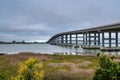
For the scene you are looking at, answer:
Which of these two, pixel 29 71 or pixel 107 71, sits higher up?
pixel 29 71

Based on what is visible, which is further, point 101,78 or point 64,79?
point 64,79

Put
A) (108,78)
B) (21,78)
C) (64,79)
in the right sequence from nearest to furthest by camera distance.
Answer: (21,78), (108,78), (64,79)

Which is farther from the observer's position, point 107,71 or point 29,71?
point 107,71

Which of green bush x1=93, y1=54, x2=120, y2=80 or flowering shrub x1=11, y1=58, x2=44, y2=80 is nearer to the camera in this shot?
flowering shrub x1=11, y1=58, x2=44, y2=80

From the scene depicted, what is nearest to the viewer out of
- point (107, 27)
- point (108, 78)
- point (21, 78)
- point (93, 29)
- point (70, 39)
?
point (21, 78)

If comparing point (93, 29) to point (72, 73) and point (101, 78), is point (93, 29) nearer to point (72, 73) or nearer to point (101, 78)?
point (72, 73)

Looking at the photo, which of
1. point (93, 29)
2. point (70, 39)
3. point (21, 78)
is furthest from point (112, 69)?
point (70, 39)

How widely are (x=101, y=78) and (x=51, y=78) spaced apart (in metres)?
14.7

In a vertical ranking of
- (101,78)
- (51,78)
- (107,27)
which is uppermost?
(107,27)

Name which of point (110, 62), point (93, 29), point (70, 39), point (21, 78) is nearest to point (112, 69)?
point (110, 62)

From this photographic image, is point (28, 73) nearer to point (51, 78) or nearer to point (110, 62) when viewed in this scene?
point (110, 62)

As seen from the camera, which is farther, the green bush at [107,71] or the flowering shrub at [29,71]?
the green bush at [107,71]

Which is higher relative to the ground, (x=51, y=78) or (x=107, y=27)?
(x=107, y=27)

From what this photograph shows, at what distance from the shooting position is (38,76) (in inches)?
348
